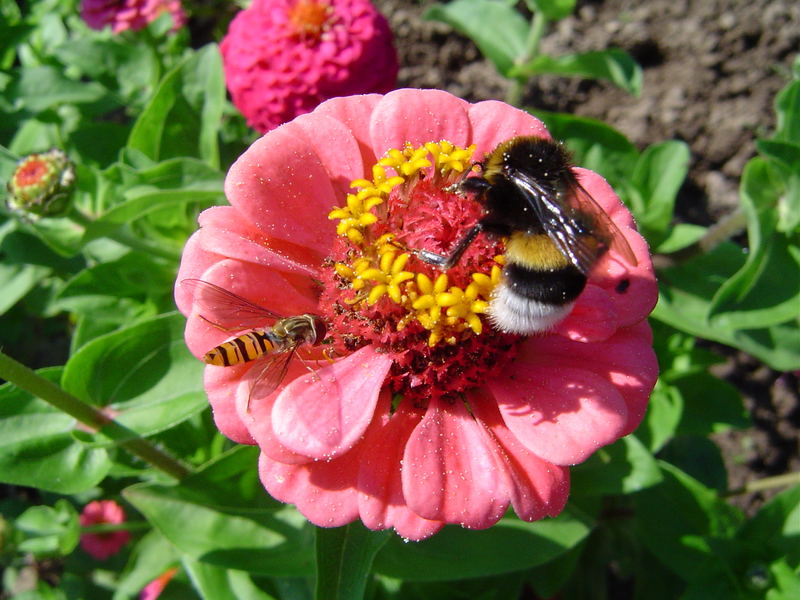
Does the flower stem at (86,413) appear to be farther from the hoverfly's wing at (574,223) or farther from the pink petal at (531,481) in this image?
the hoverfly's wing at (574,223)

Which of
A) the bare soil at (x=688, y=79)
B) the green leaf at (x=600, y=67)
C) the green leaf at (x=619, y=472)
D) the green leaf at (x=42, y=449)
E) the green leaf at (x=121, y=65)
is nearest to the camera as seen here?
the green leaf at (x=42, y=449)

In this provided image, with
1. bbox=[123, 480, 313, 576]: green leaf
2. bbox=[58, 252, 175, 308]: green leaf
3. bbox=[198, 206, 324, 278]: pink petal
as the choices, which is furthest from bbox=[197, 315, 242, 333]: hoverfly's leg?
bbox=[58, 252, 175, 308]: green leaf

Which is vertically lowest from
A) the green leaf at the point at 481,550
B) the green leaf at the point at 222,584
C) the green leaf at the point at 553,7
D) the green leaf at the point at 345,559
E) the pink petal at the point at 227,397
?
the green leaf at the point at 222,584

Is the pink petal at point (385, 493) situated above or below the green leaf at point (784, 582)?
above

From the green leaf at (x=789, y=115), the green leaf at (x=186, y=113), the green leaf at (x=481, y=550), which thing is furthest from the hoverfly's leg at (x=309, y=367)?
the green leaf at (x=789, y=115)

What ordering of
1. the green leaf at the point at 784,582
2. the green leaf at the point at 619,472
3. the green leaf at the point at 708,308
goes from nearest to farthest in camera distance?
the green leaf at the point at 619,472, the green leaf at the point at 784,582, the green leaf at the point at 708,308

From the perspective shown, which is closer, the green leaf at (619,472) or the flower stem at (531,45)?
the green leaf at (619,472)

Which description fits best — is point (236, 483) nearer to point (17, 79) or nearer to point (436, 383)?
point (436, 383)

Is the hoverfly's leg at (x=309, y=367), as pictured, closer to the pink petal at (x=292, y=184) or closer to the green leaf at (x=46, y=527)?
the pink petal at (x=292, y=184)
